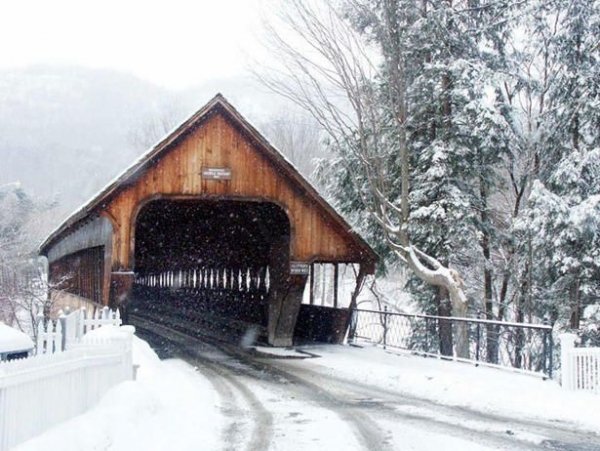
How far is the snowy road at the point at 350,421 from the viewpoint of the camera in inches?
338

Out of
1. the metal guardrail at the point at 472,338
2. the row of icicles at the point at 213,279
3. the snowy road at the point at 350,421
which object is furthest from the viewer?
the row of icicles at the point at 213,279

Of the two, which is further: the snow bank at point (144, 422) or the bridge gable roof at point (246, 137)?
the bridge gable roof at point (246, 137)

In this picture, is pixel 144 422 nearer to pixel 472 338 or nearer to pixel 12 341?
pixel 12 341

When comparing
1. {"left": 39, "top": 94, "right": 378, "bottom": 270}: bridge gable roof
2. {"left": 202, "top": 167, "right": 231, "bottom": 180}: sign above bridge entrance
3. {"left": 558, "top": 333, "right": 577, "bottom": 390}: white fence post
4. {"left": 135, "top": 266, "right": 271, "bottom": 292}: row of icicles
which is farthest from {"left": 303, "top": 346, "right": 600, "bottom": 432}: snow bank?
{"left": 135, "top": 266, "right": 271, "bottom": 292}: row of icicles

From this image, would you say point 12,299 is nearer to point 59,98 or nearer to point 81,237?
point 81,237

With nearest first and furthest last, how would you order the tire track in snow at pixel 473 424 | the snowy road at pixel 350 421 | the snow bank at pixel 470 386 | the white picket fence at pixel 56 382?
the white picket fence at pixel 56 382
the snowy road at pixel 350 421
the tire track in snow at pixel 473 424
the snow bank at pixel 470 386

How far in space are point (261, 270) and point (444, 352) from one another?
859cm

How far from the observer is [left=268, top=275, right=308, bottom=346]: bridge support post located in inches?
791

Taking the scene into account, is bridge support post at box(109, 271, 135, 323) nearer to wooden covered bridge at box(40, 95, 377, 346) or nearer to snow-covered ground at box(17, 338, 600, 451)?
wooden covered bridge at box(40, 95, 377, 346)

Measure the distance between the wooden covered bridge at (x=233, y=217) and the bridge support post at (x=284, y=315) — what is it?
0.03 metres

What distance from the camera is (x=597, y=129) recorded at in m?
19.2

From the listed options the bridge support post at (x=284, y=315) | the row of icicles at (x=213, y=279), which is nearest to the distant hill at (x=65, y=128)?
the row of icicles at (x=213, y=279)

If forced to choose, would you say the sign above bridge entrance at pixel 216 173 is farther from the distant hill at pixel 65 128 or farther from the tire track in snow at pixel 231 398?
the distant hill at pixel 65 128

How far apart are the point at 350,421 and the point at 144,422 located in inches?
109
